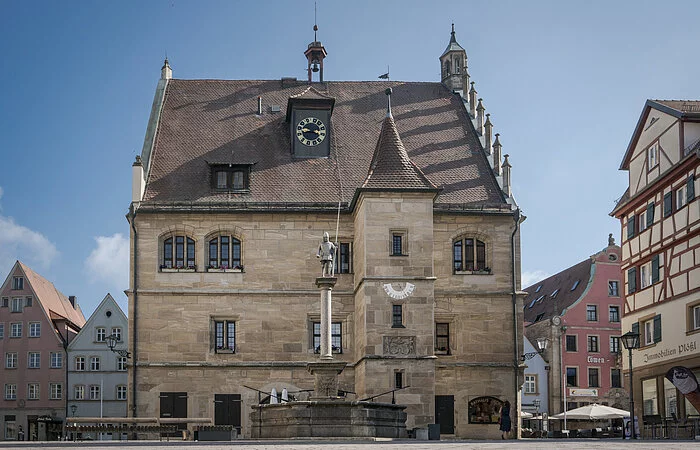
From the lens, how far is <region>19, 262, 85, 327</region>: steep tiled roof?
68.2 metres

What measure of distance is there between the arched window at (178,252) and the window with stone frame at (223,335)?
2.27m

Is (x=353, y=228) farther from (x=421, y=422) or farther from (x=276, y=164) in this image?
(x=421, y=422)

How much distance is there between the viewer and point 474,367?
4059 cm

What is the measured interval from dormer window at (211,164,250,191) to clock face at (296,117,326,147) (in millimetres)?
2982

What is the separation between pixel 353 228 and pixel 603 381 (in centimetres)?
2877

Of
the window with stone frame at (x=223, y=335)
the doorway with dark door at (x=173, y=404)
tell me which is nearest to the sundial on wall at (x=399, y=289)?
the window with stone frame at (x=223, y=335)

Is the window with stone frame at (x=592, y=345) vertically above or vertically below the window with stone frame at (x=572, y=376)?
above

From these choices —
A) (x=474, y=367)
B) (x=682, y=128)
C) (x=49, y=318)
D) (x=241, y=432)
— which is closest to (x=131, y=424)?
(x=241, y=432)

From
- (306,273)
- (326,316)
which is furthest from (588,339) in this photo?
(326,316)

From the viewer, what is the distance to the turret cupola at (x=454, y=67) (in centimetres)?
4794

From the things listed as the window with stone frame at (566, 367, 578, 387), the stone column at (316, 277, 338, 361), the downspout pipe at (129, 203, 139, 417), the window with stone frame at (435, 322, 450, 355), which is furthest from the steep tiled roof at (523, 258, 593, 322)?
the stone column at (316, 277, 338, 361)

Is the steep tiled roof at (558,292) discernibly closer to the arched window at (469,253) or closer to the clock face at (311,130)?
the arched window at (469,253)

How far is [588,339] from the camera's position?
215 ft

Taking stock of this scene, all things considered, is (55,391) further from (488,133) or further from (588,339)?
(488,133)
